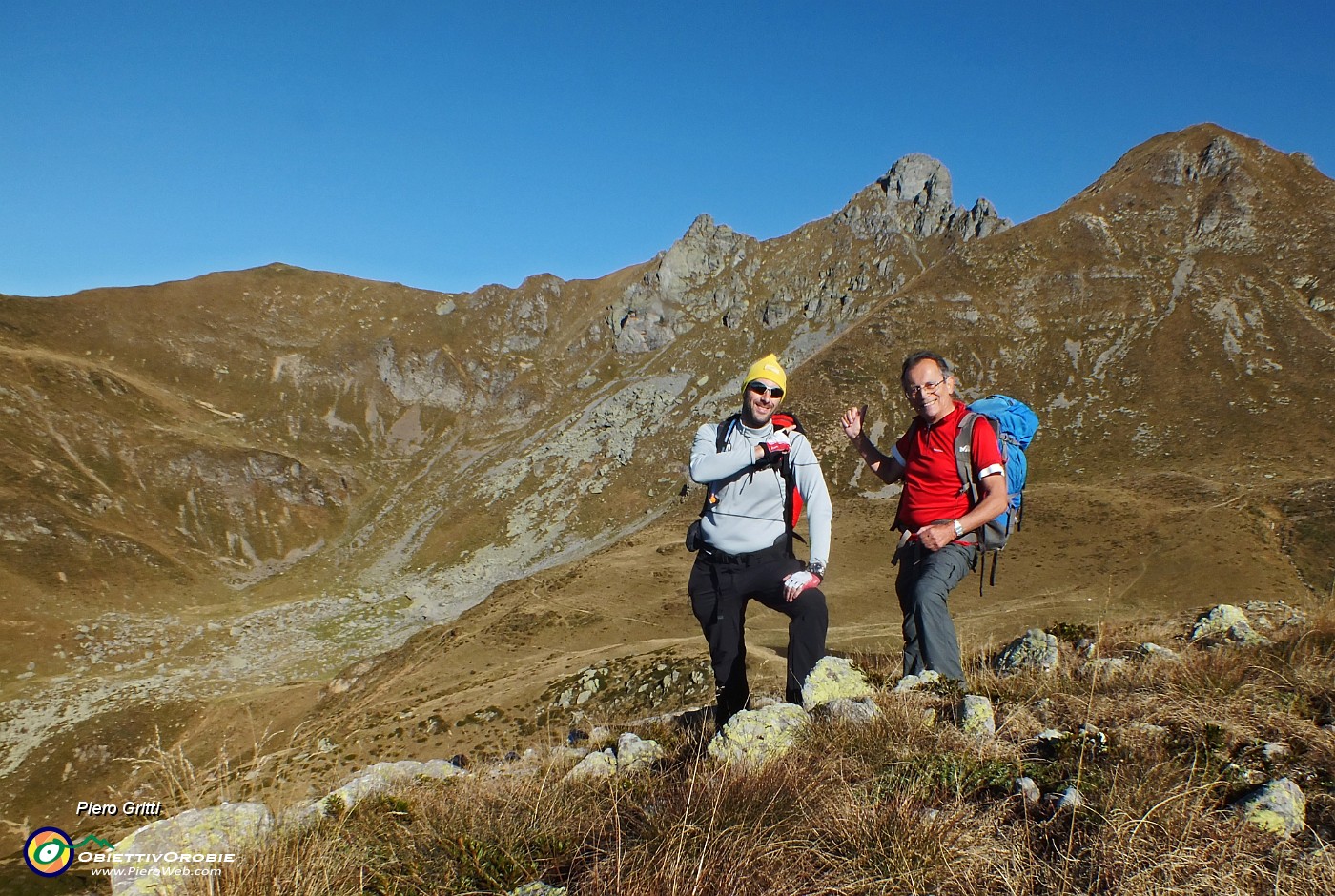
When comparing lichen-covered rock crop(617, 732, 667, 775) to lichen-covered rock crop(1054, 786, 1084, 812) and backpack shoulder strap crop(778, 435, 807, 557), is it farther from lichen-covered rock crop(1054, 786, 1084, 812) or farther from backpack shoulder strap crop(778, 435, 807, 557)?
lichen-covered rock crop(1054, 786, 1084, 812)

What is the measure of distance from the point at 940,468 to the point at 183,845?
625cm

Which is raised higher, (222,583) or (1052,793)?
(1052,793)

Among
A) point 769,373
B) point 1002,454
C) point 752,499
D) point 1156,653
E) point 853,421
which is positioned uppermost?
point 769,373

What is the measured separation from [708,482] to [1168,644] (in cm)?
609

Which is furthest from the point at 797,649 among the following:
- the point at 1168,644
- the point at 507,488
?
the point at 507,488

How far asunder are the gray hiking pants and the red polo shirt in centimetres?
35

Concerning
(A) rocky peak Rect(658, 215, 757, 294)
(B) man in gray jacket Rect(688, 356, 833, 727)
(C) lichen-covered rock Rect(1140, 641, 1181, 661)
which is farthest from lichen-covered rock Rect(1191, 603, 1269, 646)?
(A) rocky peak Rect(658, 215, 757, 294)

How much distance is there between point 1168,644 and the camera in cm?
782

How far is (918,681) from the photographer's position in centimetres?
586

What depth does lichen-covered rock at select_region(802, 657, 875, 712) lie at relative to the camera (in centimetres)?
538


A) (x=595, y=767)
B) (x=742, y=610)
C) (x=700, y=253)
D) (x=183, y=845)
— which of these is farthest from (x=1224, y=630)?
(x=700, y=253)

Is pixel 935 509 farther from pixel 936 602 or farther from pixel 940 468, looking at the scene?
pixel 936 602

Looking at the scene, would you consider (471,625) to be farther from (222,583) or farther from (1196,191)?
(1196,191)

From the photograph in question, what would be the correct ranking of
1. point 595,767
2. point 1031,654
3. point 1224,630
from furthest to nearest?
point 1224,630
point 1031,654
point 595,767
